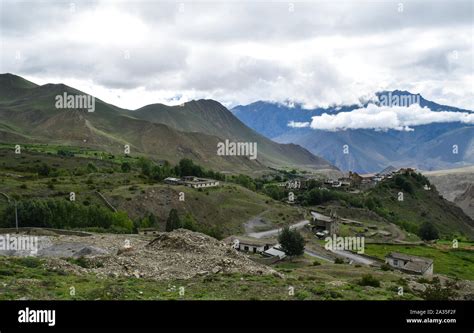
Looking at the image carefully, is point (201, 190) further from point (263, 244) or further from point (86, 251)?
point (86, 251)

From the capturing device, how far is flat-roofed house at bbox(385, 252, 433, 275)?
51344 millimetres

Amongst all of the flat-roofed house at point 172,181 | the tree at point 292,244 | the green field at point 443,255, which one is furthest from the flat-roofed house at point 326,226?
the flat-roofed house at point 172,181

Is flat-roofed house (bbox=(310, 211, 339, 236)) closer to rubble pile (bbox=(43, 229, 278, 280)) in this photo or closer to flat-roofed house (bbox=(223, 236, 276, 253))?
flat-roofed house (bbox=(223, 236, 276, 253))

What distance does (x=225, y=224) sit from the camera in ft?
298

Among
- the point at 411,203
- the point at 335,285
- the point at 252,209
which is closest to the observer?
the point at 335,285

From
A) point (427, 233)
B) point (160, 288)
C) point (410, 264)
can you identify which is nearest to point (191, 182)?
point (427, 233)

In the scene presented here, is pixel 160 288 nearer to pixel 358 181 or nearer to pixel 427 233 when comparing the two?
pixel 427 233

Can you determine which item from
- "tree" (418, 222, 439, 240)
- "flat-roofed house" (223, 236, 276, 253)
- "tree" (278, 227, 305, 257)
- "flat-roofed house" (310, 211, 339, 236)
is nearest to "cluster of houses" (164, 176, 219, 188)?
"flat-roofed house" (310, 211, 339, 236)

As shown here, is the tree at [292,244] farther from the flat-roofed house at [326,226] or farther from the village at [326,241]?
the flat-roofed house at [326,226]

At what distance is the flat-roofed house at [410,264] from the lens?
168ft

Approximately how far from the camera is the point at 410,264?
177 feet
